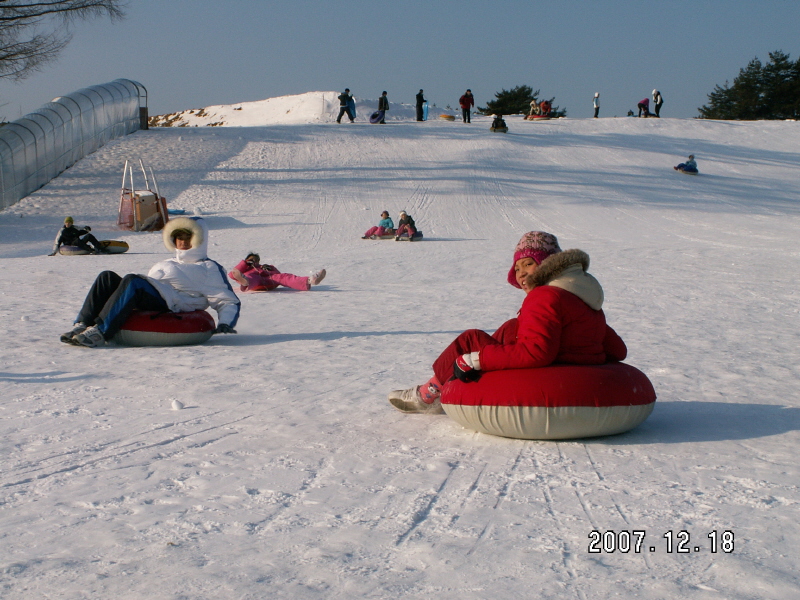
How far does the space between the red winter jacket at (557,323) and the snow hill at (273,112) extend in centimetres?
4546

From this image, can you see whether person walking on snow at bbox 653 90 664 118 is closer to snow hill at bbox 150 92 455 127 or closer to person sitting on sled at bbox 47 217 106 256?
snow hill at bbox 150 92 455 127

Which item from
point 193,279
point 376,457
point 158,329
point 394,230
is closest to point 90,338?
point 158,329

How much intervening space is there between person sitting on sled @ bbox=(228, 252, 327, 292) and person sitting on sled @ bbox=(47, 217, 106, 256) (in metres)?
6.05

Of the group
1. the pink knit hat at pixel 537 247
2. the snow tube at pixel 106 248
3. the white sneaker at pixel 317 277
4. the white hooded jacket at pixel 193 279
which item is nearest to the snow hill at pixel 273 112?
the snow tube at pixel 106 248

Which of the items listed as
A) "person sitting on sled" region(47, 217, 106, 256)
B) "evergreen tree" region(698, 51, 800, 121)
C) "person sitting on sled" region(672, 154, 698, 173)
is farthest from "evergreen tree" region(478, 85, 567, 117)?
"person sitting on sled" region(47, 217, 106, 256)

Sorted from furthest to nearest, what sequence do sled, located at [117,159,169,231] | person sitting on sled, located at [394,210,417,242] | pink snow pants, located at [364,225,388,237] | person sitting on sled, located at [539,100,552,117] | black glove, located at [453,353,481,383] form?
person sitting on sled, located at [539,100,552,117] → sled, located at [117,159,169,231] → pink snow pants, located at [364,225,388,237] → person sitting on sled, located at [394,210,417,242] → black glove, located at [453,353,481,383]

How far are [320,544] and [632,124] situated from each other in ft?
125

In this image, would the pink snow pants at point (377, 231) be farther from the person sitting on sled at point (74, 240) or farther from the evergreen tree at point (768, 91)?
the evergreen tree at point (768, 91)

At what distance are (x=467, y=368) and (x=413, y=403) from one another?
2.29ft

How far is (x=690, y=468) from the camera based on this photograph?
3.61m

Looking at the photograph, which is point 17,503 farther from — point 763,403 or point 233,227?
point 233,227

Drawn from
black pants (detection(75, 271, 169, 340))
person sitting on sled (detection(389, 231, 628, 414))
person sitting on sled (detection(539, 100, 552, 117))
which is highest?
person sitting on sled (detection(539, 100, 552, 117))

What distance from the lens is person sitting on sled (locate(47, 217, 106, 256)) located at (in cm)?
1513

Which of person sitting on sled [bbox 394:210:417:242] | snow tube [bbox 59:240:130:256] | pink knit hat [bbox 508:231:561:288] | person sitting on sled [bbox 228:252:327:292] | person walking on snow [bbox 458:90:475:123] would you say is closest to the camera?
pink knit hat [bbox 508:231:561:288]
